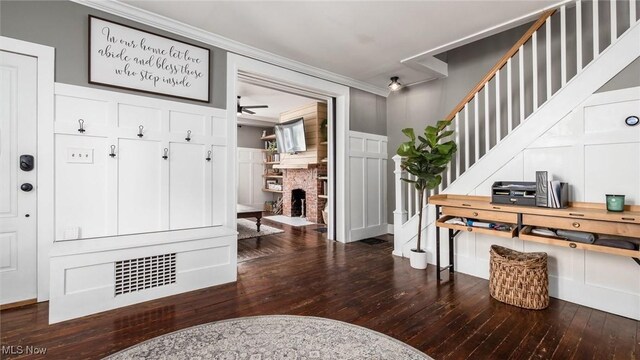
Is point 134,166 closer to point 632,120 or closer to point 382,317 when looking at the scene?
point 382,317

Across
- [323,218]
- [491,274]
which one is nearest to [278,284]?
[491,274]

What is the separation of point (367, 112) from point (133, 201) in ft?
12.3

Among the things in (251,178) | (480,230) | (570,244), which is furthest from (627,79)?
(251,178)

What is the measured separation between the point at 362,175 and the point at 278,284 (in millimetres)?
2564

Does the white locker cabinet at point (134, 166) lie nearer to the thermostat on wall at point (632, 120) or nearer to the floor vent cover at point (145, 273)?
the floor vent cover at point (145, 273)

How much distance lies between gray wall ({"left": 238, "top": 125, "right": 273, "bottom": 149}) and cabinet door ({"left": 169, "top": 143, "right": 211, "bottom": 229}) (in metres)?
5.79

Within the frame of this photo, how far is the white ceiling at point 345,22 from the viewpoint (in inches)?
106

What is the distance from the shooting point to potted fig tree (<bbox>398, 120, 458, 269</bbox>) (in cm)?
321

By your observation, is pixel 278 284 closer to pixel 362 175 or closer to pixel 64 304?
pixel 64 304

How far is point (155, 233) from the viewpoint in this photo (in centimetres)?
288

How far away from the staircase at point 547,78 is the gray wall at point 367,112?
4.15 feet

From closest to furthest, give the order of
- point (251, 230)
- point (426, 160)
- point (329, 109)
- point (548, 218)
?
point (548, 218) → point (426, 160) → point (329, 109) → point (251, 230)

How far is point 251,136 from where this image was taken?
9.00 meters

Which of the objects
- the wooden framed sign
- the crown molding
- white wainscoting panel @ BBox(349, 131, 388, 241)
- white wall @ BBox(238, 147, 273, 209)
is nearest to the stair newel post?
white wainscoting panel @ BBox(349, 131, 388, 241)
